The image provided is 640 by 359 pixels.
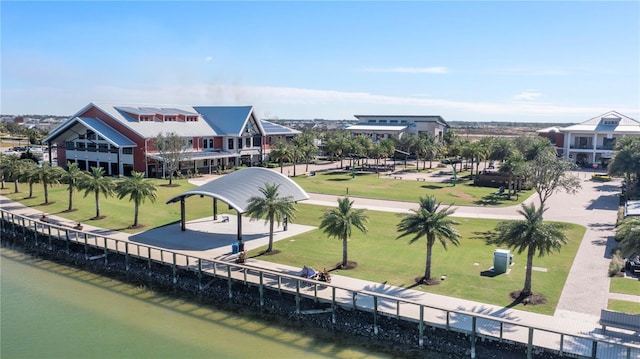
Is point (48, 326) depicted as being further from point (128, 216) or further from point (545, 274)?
point (545, 274)

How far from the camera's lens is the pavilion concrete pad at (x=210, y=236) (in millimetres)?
34509

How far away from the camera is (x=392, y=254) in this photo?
33.2 metres

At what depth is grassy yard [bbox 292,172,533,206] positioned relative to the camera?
185 feet

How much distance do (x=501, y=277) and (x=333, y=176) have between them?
165 feet

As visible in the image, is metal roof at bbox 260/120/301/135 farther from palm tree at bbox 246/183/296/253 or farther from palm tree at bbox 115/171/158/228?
palm tree at bbox 246/183/296/253

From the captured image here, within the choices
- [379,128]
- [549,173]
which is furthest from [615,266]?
[379,128]

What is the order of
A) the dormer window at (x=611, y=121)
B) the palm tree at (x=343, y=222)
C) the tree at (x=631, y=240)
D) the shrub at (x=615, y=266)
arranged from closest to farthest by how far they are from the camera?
the tree at (x=631, y=240)
the shrub at (x=615, y=266)
the palm tree at (x=343, y=222)
the dormer window at (x=611, y=121)

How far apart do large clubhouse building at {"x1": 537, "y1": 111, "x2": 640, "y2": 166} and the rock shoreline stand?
8380 centimetres

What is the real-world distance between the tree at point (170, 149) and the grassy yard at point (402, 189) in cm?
1737

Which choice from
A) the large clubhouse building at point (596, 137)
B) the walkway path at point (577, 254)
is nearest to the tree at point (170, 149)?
the walkway path at point (577, 254)

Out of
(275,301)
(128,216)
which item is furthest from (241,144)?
(275,301)

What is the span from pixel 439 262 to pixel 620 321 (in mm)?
11659

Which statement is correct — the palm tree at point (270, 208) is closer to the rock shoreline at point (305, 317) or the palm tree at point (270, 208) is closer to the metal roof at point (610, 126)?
the rock shoreline at point (305, 317)

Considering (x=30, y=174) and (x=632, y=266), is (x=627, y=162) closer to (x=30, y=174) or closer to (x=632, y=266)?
(x=632, y=266)
